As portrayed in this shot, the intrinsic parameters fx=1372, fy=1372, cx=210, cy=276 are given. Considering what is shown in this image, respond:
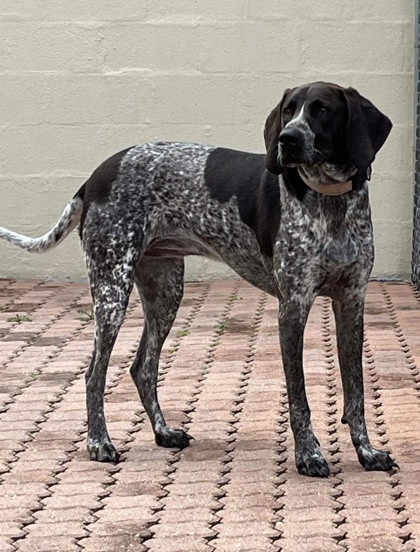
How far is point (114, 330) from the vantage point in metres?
5.93

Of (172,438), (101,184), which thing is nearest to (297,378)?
(172,438)

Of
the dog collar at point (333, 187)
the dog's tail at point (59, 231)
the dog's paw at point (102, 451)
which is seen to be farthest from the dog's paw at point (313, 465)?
the dog's tail at point (59, 231)

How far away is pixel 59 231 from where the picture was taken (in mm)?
6297

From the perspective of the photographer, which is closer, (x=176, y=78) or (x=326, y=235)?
(x=326, y=235)

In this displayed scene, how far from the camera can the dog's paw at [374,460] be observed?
18.2ft

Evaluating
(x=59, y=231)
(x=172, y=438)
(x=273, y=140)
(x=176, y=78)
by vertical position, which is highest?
(x=273, y=140)

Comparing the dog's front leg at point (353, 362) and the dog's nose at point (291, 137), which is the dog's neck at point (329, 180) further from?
→ the dog's front leg at point (353, 362)

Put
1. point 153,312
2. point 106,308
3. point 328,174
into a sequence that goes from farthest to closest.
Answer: point 153,312
point 106,308
point 328,174

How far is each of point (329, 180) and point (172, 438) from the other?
1.38m

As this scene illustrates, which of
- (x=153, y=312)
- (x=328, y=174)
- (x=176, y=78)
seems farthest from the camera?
(x=176, y=78)

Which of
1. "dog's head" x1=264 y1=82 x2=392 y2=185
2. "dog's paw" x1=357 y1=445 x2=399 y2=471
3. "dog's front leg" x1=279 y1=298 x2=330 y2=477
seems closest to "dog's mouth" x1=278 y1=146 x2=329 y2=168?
"dog's head" x1=264 y1=82 x2=392 y2=185

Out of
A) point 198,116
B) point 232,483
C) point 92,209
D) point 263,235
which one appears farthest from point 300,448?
point 198,116

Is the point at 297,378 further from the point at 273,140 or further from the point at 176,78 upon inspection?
the point at 176,78

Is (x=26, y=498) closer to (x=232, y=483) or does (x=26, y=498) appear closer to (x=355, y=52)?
(x=232, y=483)
